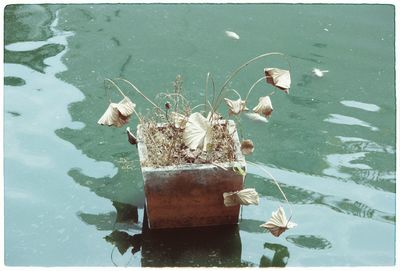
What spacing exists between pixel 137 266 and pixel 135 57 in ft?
6.42

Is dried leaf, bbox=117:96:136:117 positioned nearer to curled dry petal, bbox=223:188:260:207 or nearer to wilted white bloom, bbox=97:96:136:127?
wilted white bloom, bbox=97:96:136:127

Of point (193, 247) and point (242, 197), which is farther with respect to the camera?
point (193, 247)

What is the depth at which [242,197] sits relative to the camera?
271cm

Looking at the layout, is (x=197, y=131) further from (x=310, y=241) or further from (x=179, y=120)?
(x=310, y=241)

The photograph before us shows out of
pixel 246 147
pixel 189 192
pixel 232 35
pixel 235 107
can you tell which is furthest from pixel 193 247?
pixel 232 35

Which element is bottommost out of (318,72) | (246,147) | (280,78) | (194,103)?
(194,103)

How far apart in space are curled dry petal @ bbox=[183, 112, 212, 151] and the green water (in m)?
0.54

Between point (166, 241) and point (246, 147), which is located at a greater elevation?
point (246, 147)

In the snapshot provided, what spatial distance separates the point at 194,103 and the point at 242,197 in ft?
4.16

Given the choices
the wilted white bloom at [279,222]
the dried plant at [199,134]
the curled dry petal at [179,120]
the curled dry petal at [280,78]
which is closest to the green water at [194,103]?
the wilted white bloom at [279,222]

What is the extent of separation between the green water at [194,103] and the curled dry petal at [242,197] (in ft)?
0.86

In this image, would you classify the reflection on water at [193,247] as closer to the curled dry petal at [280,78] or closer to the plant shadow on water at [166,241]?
the plant shadow on water at [166,241]

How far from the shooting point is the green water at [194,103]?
2.91m

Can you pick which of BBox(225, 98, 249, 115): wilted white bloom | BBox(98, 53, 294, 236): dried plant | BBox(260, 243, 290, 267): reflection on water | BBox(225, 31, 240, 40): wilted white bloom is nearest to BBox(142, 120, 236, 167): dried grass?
BBox(98, 53, 294, 236): dried plant
